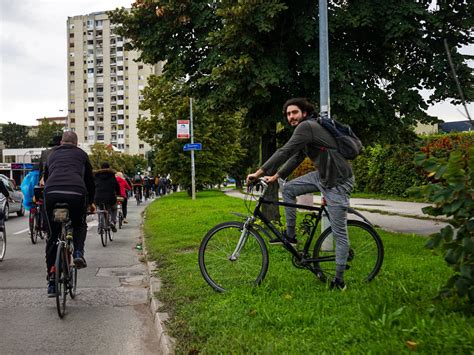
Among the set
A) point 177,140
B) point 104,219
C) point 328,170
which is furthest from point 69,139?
point 177,140

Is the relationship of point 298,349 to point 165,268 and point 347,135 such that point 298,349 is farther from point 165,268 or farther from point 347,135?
point 165,268

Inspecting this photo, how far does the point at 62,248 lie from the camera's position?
525cm

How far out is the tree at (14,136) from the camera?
116562 mm

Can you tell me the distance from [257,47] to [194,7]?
5.47 feet

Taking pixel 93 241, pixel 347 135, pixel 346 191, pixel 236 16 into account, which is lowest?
pixel 93 241

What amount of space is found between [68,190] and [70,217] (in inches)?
13.5

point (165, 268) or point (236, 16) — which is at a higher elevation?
point (236, 16)

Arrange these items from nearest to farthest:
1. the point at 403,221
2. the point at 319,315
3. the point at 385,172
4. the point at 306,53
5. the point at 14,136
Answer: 1. the point at 319,315
2. the point at 306,53
3. the point at 403,221
4. the point at 385,172
5. the point at 14,136

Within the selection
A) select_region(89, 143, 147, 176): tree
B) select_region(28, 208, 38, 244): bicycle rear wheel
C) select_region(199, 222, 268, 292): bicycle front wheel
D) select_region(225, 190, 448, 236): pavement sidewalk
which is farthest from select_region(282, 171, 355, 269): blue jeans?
select_region(89, 143, 147, 176): tree

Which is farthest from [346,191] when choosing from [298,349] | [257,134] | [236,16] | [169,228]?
[169,228]

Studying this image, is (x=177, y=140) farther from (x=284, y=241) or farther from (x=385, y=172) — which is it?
(x=284, y=241)

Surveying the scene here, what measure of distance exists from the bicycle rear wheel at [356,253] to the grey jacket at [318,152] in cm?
59

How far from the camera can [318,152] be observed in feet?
16.4

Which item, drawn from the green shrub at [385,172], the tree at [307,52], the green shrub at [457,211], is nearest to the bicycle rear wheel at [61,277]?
the green shrub at [457,211]
